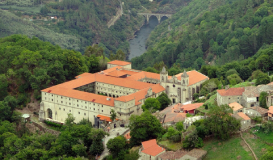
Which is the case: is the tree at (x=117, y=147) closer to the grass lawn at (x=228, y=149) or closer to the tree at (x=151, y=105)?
the grass lawn at (x=228, y=149)

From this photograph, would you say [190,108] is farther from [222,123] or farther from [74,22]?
[74,22]

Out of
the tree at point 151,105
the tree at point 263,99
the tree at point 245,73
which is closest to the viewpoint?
the tree at point 263,99

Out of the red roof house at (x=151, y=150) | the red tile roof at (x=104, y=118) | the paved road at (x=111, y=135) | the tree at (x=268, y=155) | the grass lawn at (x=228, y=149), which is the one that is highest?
the tree at (x=268, y=155)

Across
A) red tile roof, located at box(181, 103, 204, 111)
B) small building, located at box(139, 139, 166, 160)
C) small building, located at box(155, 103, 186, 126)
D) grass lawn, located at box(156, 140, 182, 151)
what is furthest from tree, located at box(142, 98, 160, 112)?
small building, located at box(139, 139, 166, 160)

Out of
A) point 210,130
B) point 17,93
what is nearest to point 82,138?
point 210,130

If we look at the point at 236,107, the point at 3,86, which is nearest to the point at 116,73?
the point at 3,86

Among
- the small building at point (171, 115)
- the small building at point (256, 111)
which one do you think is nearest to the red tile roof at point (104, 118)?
the small building at point (171, 115)

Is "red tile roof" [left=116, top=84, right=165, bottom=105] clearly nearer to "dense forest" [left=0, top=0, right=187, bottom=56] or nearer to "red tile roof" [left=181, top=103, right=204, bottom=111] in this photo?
"red tile roof" [left=181, top=103, right=204, bottom=111]
